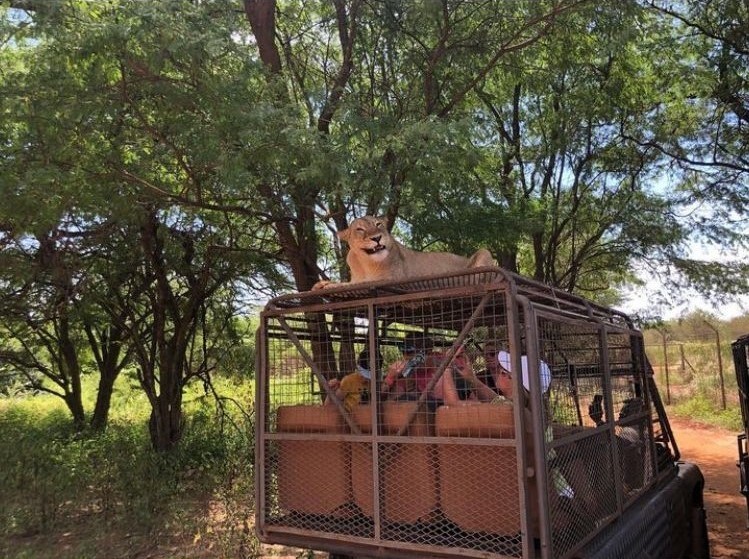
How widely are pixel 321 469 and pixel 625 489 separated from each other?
1.98 m

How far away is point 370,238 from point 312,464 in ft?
5.35

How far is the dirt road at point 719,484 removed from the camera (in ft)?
22.3

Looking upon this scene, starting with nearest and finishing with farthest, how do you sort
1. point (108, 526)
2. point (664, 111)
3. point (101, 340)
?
point (108, 526), point (664, 111), point (101, 340)

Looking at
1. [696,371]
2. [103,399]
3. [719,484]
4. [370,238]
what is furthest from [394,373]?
[696,371]

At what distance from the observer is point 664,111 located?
10.8 meters

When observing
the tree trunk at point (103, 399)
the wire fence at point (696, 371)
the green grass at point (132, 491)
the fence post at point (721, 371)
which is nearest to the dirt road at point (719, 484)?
the green grass at point (132, 491)

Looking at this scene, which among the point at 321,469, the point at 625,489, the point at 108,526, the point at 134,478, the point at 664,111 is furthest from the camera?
the point at 664,111

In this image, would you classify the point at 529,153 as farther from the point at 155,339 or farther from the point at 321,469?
the point at 321,469

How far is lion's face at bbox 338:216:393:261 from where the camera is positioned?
4.50 metres

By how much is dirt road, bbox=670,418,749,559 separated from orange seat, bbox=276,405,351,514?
4680 millimetres

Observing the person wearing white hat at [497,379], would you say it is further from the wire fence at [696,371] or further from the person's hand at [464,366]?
the wire fence at [696,371]

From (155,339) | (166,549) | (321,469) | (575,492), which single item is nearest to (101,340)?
(155,339)

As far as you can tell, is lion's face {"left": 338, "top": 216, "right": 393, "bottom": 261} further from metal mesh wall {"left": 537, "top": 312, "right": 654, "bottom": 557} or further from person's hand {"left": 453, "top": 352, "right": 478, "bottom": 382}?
metal mesh wall {"left": 537, "top": 312, "right": 654, "bottom": 557}

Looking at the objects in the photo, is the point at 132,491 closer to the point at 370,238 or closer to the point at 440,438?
the point at 370,238
